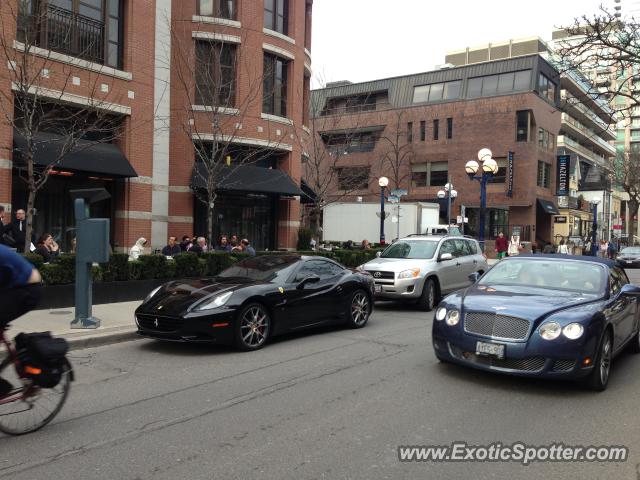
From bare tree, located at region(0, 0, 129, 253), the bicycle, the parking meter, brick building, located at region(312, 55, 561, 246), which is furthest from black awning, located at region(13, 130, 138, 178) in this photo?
brick building, located at region(312, 55, 561, 246)

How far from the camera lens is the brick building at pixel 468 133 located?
4266 centimetres

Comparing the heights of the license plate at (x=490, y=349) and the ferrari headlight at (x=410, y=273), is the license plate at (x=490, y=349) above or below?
below

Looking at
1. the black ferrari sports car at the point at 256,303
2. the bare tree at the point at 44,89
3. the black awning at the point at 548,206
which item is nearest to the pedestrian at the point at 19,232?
the bare tree at the point at 44,89

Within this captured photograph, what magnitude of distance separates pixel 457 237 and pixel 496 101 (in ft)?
110

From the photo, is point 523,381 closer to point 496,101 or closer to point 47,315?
point 47,315

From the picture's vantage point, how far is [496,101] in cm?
4381

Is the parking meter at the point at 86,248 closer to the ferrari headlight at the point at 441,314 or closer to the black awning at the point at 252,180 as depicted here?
the ferrari headlight at the point at 441,314

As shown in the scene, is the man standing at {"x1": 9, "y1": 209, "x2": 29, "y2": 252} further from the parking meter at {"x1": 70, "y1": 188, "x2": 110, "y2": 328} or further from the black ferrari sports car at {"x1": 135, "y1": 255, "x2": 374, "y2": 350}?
the black ferrari sports car at {"x1": 135, "y1": 255, "x2": 374, "y2": 350}

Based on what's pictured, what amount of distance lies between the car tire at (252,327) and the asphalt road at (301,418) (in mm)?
224

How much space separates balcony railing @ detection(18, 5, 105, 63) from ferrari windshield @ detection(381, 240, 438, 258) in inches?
368

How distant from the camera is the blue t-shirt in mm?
4047

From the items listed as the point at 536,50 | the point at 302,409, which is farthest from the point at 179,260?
the point at 536,50

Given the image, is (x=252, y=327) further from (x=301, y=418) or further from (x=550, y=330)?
(x=550, y=330)

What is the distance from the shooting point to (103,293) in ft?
38.2
